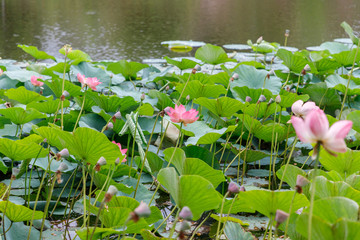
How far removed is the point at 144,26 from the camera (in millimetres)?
7465

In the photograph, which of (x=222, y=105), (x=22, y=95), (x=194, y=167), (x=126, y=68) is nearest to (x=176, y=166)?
(x=194, y=167)

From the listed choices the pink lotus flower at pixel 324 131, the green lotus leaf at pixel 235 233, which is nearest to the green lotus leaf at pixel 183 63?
the green lotus leaf at pixel 235 233

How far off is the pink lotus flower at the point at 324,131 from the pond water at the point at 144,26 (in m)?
4.10

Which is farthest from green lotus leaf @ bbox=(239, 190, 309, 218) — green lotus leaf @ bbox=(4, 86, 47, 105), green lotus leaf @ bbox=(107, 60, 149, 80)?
green lotus leaf @ bbox=(107, 60, 149, 80)

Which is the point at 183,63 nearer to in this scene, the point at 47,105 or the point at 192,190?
the point at 47,105

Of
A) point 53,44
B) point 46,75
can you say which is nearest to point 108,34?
point 53,44

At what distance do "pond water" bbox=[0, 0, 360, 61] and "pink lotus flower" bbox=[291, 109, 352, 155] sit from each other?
410cm

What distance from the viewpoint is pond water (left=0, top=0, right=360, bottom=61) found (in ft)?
18.0

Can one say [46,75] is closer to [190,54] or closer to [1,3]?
[190,54]

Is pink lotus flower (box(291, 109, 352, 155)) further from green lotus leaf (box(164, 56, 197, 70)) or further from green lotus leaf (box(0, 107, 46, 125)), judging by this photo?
green lotus leaf (box(164, 56, 197, 70))

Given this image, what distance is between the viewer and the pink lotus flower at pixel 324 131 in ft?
1.87

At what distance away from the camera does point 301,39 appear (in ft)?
20.9

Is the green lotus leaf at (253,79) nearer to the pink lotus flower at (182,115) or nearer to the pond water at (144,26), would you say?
the pink lotus flower at (182,115)

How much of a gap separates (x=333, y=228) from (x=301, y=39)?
6108 millimetres
